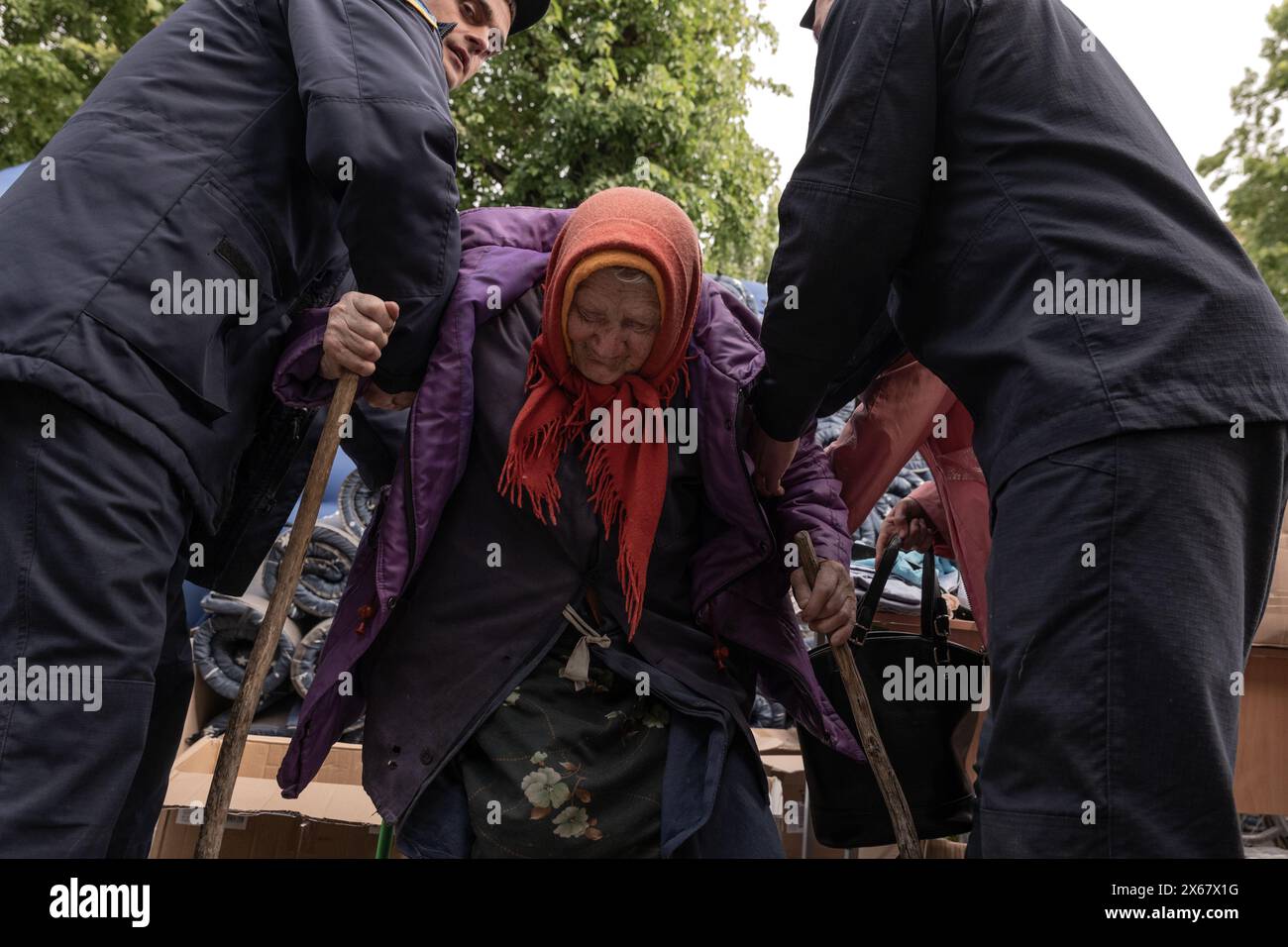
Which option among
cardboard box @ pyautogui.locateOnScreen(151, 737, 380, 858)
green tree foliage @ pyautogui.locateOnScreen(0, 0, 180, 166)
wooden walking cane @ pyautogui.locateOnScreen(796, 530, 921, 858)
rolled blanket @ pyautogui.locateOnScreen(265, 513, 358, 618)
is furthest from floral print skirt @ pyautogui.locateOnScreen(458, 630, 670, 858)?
green tree foliage @ pyautogui.locateOnScreen(0, 0, 180, 166)

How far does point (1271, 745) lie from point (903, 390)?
141 centimetres

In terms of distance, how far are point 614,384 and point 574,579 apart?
42 cm

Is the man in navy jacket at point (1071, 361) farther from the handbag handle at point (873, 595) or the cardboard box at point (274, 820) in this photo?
the cardboard box at point (274, 820)

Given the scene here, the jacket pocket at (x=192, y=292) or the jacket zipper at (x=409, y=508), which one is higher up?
the jacket pocket at (x=192, y=292)

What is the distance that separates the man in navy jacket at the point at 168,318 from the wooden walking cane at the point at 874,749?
91cm

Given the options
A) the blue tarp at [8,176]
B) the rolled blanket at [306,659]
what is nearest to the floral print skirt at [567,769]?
the rolled blanket at [306,659]

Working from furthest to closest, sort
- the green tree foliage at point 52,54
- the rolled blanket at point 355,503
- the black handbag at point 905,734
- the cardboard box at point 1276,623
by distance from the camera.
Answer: the green tree foliage at point 52,54 → the rolled blanket at point 355,503 → the cardboard box at point 1276,623 → the black handbag at point 905,734

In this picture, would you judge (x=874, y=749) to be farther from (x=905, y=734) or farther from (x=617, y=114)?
(x=617, y=114)

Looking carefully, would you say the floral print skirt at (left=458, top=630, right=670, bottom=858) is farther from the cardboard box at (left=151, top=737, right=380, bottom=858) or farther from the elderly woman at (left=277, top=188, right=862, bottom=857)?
the cardboard box at (left=151, top=737, right=380, bottom=858)

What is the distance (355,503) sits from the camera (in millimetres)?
4250

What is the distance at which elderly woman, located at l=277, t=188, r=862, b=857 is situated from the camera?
2.03 metres

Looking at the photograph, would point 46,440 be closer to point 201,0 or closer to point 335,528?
point 201,0

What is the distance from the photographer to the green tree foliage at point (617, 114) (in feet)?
29.5

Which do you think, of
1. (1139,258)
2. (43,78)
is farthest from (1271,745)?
(43,78)
